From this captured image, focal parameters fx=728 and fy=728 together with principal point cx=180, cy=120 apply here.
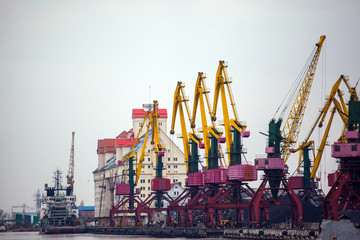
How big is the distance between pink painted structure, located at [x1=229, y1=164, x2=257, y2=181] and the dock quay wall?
937 centimetres

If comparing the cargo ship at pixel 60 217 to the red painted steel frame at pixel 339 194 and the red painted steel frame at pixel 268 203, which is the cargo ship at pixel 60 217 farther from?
the red painted steel frame at pixel 339 194

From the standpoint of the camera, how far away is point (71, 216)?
170250 mm

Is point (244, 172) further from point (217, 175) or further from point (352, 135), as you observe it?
point (352, 135)

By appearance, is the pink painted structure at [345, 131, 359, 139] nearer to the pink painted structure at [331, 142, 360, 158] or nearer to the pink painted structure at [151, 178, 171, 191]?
the pink painted structure at [331, 142, 360, 158]

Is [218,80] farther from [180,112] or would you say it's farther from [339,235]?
[339,235]

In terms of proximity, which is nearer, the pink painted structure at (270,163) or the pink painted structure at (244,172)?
the pink painted structure at (270,163)

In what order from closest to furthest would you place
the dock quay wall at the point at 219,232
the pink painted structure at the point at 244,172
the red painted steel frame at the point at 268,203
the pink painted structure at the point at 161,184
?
the dock quay wall at the point at 219,232 < the red painted steel frame at the point at 268,203 < the pink painted structure at the point at 244,172 < the pink painted structure at the point at 161,184

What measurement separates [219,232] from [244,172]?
35.9ft

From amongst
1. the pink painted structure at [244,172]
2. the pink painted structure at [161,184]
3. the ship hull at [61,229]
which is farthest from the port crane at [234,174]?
the ship hull at [61,229]

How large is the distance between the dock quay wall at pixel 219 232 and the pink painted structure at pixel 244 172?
9369mm

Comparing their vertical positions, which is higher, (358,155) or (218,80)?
(218,80)

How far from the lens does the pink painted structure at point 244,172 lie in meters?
122

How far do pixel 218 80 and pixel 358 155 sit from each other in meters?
50.2

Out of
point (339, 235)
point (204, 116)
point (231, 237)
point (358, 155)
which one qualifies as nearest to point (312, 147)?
point (204, 116)
